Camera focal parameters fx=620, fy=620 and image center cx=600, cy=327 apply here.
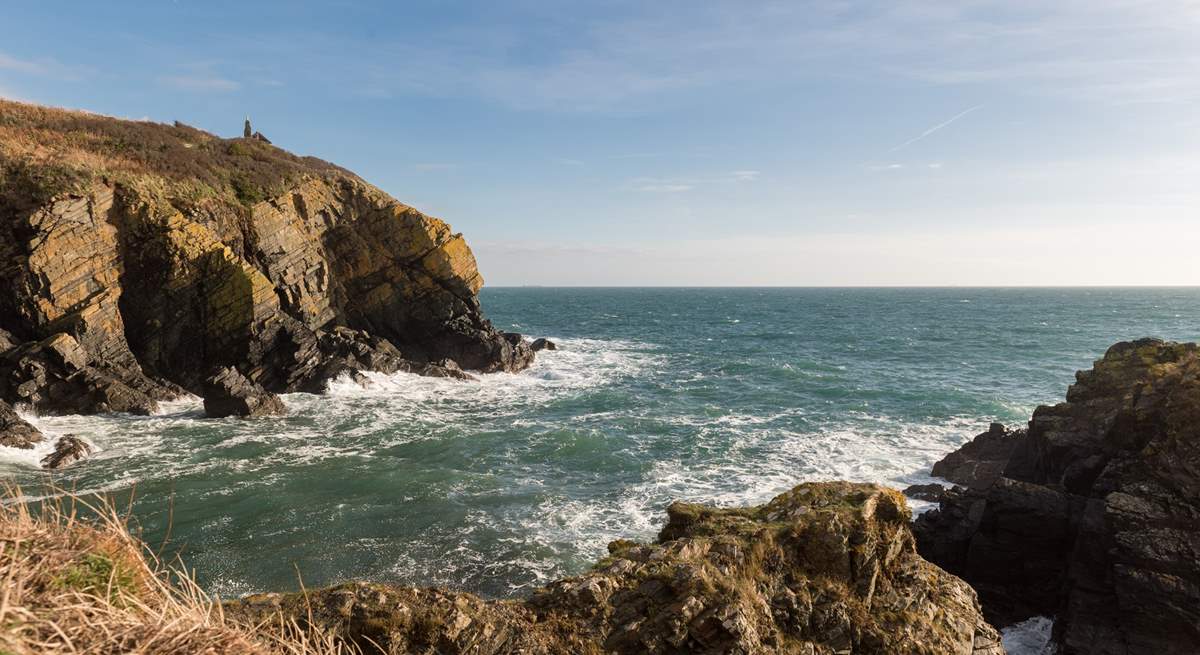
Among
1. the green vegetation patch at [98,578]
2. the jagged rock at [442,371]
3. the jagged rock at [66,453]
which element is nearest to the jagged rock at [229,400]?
the jagged rock at [66,453]

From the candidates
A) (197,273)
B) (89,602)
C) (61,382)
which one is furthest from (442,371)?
(89,602)

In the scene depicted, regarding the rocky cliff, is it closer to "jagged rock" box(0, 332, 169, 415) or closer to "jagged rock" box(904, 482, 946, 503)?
"jagged rock" box(0, 332, 169, 415)

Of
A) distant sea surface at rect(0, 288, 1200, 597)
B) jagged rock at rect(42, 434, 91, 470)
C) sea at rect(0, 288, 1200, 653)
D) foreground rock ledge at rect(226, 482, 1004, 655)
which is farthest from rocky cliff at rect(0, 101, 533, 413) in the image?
foreground rock ledge at rect(226, 482, 1004, 655)

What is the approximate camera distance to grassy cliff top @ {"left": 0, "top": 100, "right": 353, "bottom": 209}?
1194 inches

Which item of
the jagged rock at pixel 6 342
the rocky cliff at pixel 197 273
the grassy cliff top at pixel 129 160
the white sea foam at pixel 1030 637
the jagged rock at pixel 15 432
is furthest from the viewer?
the grassy cliff top at pixel 129 160

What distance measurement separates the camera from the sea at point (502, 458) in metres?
15.0

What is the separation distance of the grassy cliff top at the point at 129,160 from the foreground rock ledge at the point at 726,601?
34949 millimetres

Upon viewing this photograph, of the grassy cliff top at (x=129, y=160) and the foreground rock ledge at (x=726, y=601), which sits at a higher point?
the grassy cliff top at (x=129, y=160)

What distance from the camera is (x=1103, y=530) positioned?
43.3 feet

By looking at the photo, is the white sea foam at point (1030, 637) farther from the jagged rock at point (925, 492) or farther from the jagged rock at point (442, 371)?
the jagged rock at point (442, 371)

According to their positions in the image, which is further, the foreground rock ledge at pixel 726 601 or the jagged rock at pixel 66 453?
the jagged rock at pixel 66 453

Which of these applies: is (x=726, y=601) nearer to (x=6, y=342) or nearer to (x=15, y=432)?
(x=15, y=432)

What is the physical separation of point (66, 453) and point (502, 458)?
14.2 meters

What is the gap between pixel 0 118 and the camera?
3712cm
